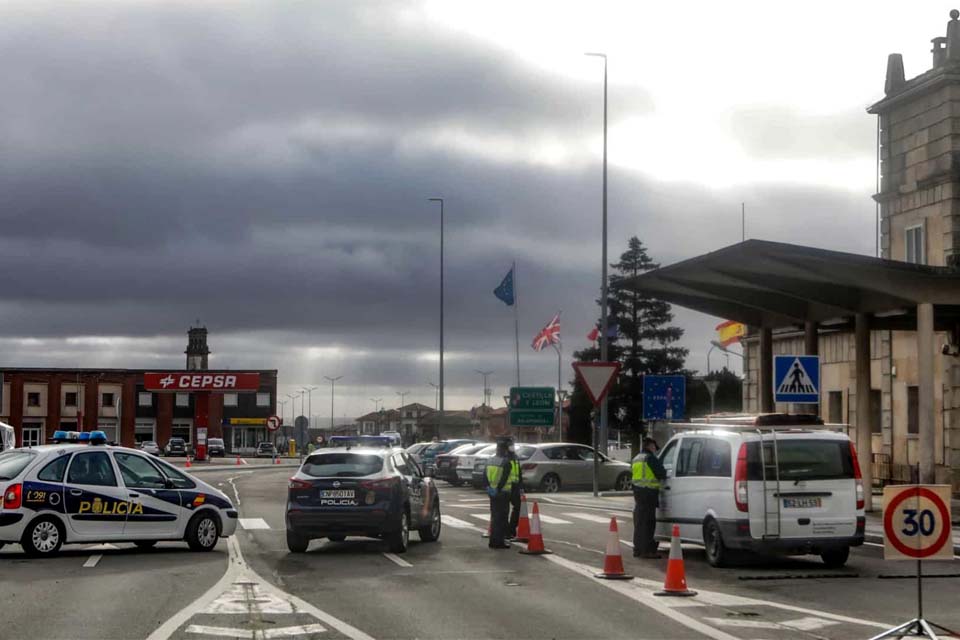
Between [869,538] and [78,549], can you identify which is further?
[869,538]

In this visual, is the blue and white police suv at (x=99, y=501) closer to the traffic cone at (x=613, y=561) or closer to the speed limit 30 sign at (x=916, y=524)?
the traffic cone at (x=613, y=561)

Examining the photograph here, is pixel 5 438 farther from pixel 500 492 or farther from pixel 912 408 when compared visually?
pixel 912 408

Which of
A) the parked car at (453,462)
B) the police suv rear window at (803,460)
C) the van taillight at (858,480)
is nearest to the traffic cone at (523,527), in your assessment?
the police suv rear window at (803,460)

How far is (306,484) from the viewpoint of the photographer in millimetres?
20453

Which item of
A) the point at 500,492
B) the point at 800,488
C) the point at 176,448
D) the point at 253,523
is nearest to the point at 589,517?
the point at 253,523

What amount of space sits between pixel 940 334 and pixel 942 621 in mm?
24875

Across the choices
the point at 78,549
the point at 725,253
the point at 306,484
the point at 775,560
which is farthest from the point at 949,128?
the point at 78,549

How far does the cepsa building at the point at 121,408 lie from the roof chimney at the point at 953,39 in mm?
78322

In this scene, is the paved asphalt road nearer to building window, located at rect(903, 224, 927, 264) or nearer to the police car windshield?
the police car windshield

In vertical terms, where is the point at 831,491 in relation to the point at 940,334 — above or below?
below

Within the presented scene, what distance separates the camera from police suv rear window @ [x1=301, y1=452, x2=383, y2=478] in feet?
67.3

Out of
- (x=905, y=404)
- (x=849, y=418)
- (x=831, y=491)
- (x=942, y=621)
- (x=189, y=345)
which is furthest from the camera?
(x=189, y=345)

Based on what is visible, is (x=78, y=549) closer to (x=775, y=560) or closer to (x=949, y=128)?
(x=775, y=560)

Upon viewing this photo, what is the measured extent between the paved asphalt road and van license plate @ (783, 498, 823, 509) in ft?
2.79
